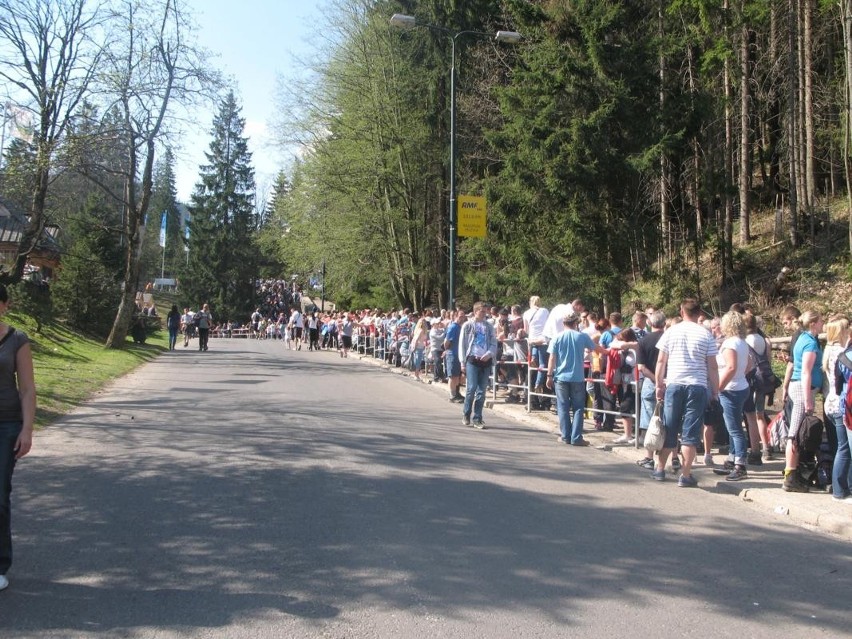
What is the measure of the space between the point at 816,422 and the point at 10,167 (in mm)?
19421

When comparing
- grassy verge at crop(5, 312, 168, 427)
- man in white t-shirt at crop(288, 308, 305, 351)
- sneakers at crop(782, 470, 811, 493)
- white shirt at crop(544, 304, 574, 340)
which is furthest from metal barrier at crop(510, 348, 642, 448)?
man in white t-shirt at crop(288, 308, 305, 351)

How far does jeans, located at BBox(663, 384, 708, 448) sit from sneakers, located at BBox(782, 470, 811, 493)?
0.97m

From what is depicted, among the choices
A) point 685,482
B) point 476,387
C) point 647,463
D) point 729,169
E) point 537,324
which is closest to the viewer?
point 685,482

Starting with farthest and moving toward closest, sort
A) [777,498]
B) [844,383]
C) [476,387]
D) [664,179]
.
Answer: [664,179] → [476,387] → [777,498] → [844,383]

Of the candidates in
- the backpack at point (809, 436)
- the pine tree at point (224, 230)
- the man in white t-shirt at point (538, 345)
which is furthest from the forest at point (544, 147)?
the pine tree at point (224, 230)

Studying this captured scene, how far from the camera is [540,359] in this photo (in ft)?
47.2

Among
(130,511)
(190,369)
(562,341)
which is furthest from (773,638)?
(190,369)

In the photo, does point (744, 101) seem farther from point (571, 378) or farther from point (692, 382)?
point (692, 382)

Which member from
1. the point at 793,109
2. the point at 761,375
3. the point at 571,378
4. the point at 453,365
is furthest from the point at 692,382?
the point at 793,109

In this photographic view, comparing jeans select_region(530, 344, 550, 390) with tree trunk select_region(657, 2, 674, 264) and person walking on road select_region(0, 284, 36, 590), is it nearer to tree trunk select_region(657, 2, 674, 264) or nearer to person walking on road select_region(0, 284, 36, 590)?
tree trunk select_region(657, 2, 674, 264)

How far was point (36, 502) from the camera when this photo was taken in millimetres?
6953

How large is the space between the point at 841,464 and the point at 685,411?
1.57m

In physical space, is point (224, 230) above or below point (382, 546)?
above

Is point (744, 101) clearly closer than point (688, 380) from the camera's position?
No
